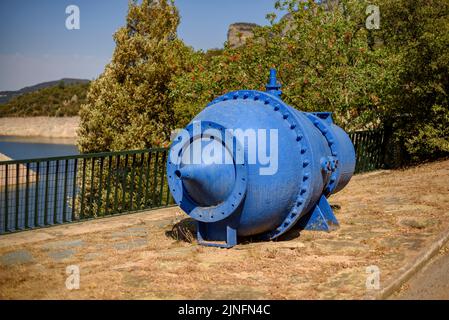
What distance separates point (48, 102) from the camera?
93938 millimetres

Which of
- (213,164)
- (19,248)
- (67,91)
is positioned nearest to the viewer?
(213,164)

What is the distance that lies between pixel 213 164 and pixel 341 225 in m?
3.38

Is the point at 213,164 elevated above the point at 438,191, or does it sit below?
above

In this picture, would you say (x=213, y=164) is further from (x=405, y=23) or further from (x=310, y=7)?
(x=405, y=23)

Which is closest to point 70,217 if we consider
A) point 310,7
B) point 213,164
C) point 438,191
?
point 213,164

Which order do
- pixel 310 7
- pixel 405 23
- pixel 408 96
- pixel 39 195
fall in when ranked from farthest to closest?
pixel 405 23, pixel 310 7, pixel 408 96, pixel 39 195

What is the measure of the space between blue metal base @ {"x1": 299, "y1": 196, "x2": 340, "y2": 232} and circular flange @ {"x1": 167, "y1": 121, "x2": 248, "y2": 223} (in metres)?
2.19

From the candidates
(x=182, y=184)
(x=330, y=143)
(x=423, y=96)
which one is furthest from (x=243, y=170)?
(x=423, y=96)

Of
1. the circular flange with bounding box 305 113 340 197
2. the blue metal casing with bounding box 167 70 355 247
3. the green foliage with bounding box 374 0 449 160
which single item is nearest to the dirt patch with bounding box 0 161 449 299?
the blue metal casing with bounding box 167 70 355 247

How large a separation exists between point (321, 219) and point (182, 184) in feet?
8.59

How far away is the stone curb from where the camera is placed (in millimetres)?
5688

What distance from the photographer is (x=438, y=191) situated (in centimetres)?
1249

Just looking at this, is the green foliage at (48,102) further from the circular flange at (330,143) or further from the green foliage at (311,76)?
the circular flange at (330,143)

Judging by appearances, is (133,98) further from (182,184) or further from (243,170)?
(243,170)
